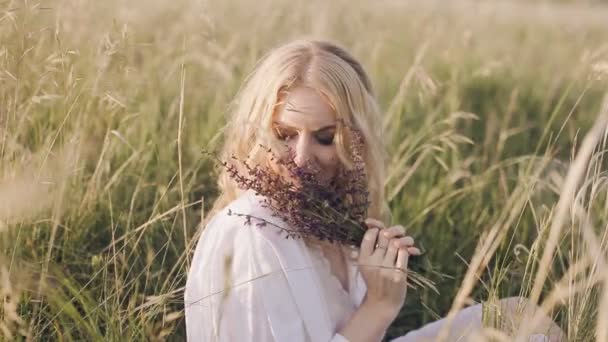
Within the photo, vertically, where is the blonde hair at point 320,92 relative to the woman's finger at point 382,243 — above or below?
above

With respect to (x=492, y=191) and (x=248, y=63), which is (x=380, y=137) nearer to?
(x=492, y=191)

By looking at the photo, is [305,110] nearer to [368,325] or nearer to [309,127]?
[309,127]

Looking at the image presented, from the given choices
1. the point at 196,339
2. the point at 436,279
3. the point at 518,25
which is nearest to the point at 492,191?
the point at 436,279

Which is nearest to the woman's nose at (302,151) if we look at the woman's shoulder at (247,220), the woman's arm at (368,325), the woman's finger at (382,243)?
the woman's shoulder at (247,220)

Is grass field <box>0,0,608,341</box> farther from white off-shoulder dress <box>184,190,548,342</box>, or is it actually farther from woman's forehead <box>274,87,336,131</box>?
woman's forehead <box>274,87,336,131</box>

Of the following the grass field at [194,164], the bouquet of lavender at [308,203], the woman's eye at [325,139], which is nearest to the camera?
the bouquet of lavender at [308,203]

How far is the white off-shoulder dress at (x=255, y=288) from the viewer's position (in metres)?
1.86

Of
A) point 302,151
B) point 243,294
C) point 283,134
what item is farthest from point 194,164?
point 243,294

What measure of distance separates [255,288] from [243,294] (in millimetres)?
30

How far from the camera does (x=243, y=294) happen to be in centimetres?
186

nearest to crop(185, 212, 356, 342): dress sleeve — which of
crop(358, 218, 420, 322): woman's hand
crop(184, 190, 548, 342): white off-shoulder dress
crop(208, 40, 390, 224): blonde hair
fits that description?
crop(184, 190, 548, 342): white off-shoulder dress

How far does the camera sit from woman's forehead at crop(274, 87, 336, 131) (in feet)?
6.72

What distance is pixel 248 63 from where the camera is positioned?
4.00 m

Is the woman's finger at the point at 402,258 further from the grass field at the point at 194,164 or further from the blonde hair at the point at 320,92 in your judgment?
the blonde hair at the point at 320,92
